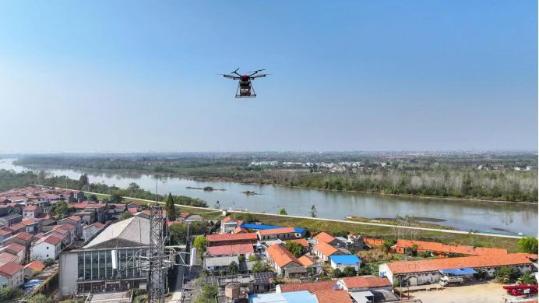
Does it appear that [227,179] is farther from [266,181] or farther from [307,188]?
[307,188]

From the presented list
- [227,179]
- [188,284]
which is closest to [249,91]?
[188,284]

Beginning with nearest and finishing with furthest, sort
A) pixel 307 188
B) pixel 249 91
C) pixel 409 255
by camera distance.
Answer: pixel 249 91, pixel 409 255, pixel 307 188

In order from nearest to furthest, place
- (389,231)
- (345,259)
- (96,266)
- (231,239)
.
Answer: (96,266) → (345,259) → (231,239) → (389,231)

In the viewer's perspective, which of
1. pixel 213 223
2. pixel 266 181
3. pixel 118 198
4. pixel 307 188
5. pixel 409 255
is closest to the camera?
pixel 409 255

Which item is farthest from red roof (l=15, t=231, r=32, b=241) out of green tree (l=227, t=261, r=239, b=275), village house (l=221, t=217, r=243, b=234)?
green tree (l=227, t=261, r=239, b=275)

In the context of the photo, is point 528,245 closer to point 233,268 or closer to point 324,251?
point 324,251

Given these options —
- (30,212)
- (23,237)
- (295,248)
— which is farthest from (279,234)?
(30,212)
